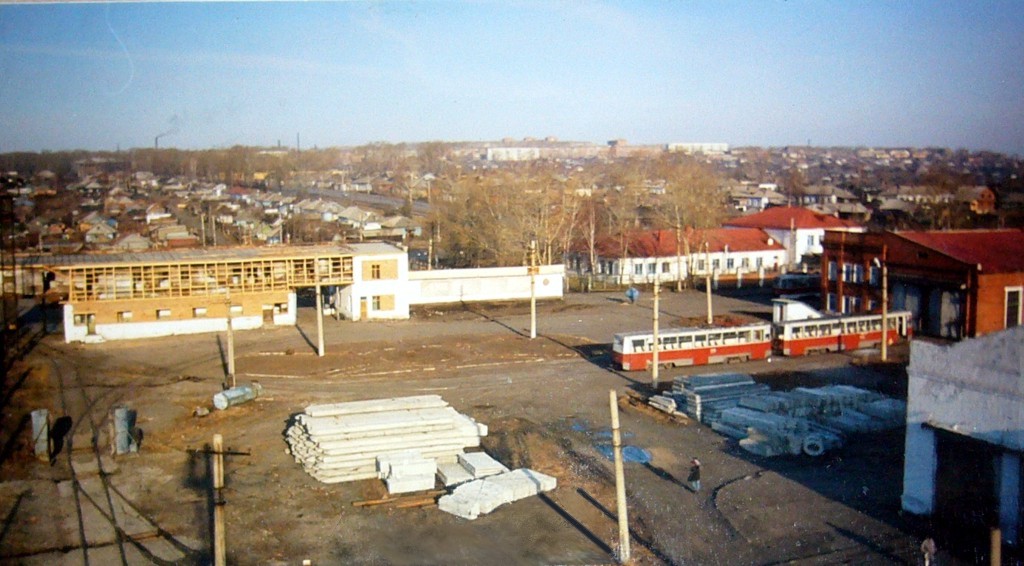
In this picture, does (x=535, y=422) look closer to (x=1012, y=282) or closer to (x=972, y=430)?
(x=972, y=430)

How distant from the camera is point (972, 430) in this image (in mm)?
6004

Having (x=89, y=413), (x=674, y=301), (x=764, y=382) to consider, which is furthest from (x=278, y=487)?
(x=674, y=301)

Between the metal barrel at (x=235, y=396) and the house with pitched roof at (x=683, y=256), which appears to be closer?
the metal barrel at (x=235, y=396)

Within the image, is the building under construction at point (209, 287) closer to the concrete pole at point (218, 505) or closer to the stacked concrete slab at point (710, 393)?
the stacked concrete slab at point (710, 393)

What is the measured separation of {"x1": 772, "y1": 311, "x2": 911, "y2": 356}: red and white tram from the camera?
13695 mm

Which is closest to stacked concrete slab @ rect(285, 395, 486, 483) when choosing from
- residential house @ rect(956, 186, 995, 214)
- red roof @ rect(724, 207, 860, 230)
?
residential house @ rect(956, 186, 995, 214)

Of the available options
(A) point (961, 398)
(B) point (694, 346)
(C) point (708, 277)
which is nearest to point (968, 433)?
(A) point (961, 398)

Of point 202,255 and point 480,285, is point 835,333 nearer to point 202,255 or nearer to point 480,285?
point 480,285

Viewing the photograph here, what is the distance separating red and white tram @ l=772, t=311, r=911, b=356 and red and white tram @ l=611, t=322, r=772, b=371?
33 cm

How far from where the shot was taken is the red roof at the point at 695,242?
23.5 meters

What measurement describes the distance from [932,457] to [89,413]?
9.35m

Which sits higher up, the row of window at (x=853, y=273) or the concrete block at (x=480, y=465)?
the row of window at (x=853, y=273)

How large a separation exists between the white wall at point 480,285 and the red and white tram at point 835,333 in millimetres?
7387

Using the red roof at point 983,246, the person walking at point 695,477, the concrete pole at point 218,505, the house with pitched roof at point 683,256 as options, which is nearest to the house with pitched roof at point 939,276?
the red roof at point 983,246
